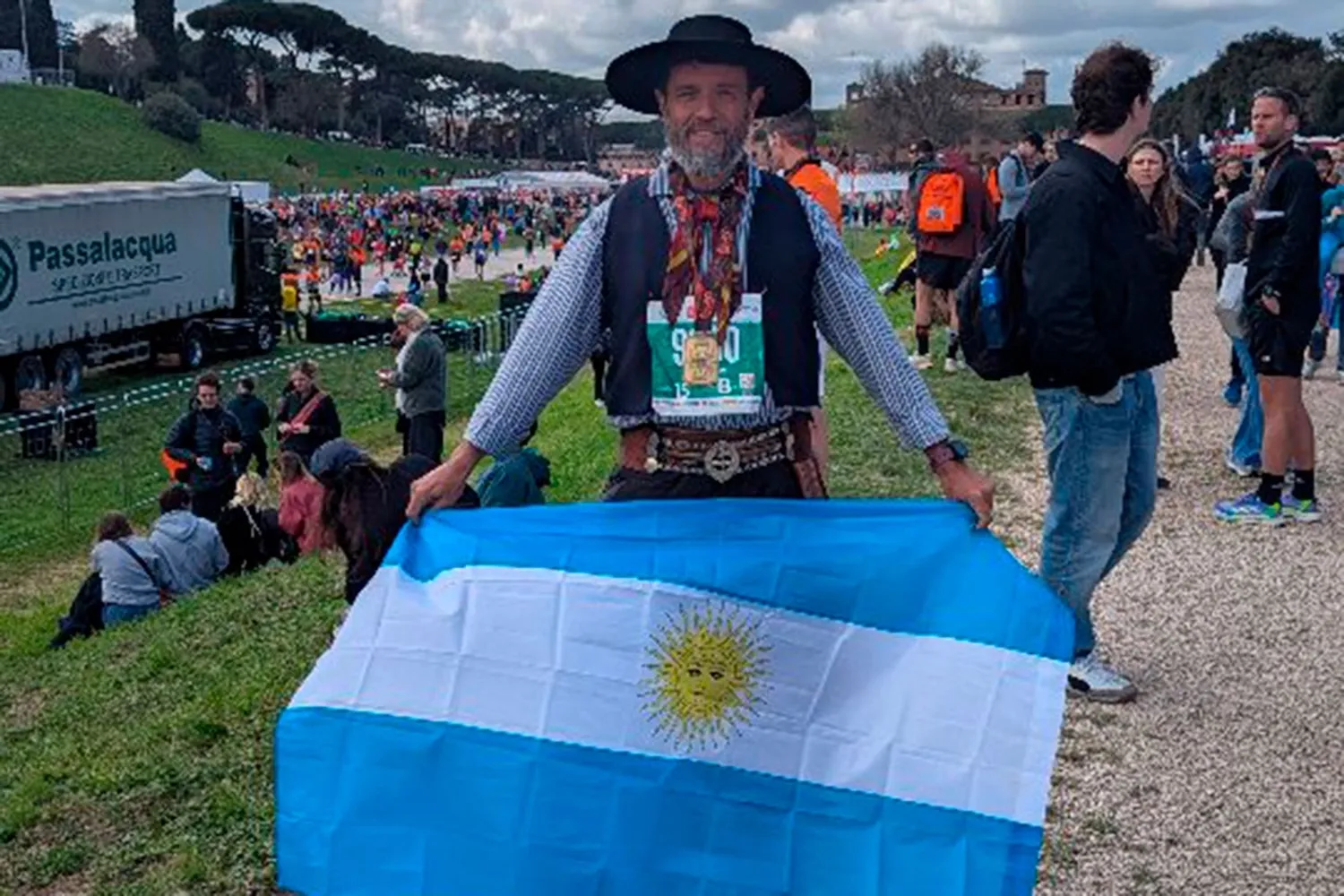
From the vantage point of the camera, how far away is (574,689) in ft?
11.1

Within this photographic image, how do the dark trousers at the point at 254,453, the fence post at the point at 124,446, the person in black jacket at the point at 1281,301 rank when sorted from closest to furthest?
the person in black jacket at the point at 1281,301, the dark trousers at the point at 254,453, the fence post at the point at 124,446

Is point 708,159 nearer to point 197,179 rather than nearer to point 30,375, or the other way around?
point 30,375

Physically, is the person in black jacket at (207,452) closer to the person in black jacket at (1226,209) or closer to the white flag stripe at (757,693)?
the person in black jacket at (1226,209)

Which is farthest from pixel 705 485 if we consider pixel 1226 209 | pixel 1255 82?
pixel 1255 82

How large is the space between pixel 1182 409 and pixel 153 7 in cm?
11521

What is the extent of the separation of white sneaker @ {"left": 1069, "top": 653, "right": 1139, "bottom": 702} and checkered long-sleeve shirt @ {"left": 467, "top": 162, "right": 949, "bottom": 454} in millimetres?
2064

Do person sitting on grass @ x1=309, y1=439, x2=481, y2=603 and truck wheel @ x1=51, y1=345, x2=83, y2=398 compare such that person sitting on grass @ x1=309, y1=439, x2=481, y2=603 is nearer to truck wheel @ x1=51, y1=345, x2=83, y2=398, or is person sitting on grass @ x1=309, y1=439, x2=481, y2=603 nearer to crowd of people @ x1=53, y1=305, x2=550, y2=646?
crowd of people @ x1=53, y1=305, x2=550, y2=646

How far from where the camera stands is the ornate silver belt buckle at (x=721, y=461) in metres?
3.58

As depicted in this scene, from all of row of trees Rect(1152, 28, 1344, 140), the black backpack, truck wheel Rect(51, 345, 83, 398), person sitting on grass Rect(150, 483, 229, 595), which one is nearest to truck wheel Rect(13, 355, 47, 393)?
truck wheel Rect(51, 345, 83, 398)

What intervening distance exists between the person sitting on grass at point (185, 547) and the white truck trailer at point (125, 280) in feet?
40.8

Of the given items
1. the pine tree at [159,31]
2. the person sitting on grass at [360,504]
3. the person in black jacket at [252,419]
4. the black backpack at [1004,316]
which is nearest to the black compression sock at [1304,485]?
the black backpack at [1004,316]

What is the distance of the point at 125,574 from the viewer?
412 inches

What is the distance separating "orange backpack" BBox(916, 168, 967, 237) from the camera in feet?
39.2

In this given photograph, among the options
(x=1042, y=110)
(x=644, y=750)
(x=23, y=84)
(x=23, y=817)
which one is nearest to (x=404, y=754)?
(x=644, y=750)
